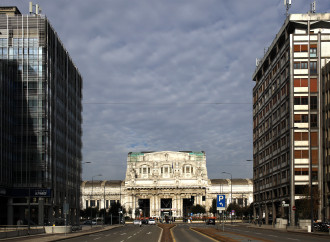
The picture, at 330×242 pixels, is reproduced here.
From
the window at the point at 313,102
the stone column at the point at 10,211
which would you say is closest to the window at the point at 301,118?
the window at the point at 313,102

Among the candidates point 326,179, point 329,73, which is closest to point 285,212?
point 326,179

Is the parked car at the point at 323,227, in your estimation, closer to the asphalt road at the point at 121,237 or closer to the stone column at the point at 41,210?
the asphalt road at the point at 121,237

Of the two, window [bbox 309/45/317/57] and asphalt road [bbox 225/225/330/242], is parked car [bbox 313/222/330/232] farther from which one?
window [bbox 309/45/317/57]

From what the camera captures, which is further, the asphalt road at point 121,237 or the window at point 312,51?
the window at point 312,51

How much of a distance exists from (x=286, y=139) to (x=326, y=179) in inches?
487

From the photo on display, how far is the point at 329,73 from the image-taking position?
88312mm

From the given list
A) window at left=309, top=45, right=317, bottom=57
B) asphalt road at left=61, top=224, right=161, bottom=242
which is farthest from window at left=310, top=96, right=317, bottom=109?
asphalt road at left=61, top=224, right=161, bottom=242

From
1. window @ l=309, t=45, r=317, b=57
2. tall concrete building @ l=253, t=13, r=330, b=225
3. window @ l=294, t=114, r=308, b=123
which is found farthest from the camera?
window @ l=309, t=45, r=317, b=57

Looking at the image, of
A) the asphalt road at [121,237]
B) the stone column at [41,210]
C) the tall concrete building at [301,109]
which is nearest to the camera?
the asphalt road at [121,237]

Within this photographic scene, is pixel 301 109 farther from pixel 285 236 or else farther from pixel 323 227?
pixel 285 236

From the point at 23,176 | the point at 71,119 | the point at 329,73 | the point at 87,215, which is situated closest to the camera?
the point at 329,73

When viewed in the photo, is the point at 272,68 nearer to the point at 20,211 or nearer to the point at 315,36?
the point at 315,36

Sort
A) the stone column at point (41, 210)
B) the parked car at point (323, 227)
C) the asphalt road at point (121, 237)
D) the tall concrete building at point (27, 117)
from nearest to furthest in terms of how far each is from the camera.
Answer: the asphalt road at point (121, 237)
the parked car at point (323, 227)
the stone column at point (41, 210)
the tall concrete building at point (27, 117)

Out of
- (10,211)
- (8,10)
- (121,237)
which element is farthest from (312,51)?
(10,211)
